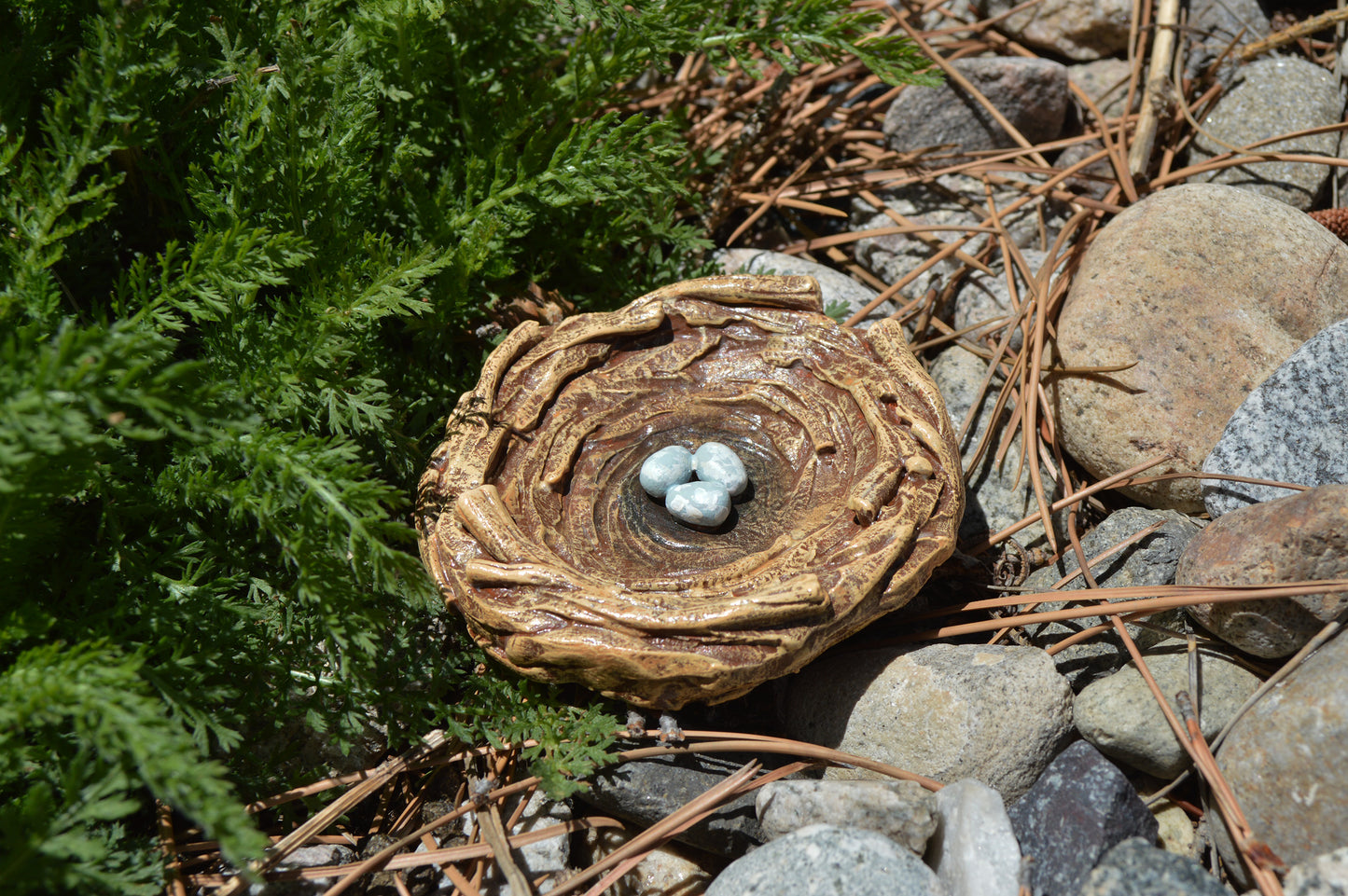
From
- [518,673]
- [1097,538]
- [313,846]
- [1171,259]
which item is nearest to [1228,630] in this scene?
[1097,538]

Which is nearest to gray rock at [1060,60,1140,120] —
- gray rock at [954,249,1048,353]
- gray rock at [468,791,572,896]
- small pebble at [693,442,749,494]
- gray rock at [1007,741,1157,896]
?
gray rock at [954,249,1048,353]

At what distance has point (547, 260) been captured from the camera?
3561 millimetres

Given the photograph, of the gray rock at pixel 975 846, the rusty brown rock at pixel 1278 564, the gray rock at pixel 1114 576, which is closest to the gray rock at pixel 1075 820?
the gray rock at pixel 975 846

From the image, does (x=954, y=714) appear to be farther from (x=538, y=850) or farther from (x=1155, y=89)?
(x=1155, y=89)

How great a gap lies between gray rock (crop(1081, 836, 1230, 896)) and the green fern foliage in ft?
4.13

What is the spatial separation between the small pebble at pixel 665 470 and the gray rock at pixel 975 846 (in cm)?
127

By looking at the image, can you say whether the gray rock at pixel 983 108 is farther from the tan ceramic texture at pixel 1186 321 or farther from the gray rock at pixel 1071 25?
the tan ceramic texture at pixel 1186 321

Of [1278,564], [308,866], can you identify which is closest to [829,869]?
[308,866]

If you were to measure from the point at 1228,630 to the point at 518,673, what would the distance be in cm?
203

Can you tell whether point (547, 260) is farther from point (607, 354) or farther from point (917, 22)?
point (917, 22)

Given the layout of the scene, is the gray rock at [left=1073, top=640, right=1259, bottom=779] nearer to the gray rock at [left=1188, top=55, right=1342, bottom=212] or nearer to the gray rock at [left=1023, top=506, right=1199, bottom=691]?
the gray rock at [left=1023, top=506, right=1199, bottom=691]

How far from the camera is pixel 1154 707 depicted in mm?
2471

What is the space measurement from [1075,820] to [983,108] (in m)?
3.20

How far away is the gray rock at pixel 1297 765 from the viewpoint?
7.01 feet
